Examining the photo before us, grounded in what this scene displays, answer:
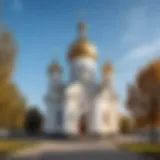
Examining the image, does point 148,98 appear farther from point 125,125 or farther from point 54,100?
point 54,100

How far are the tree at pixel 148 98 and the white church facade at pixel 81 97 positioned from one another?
568 centimetres

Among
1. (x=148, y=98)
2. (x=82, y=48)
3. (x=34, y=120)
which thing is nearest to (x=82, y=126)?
(x=34, y=120)

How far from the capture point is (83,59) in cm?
2442

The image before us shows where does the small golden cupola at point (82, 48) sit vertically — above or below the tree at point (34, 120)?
above

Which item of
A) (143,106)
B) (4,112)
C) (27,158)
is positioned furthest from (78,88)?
(27,158)

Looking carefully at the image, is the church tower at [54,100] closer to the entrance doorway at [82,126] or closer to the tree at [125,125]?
the entrance doorway at [82,126]

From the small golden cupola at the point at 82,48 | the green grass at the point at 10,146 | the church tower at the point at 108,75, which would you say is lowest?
the green grass at the point at 10,146

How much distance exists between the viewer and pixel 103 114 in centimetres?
2211

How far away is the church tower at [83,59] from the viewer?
79.2 feet

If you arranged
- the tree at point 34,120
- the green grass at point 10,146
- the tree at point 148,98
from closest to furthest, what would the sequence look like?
the green grass at point 10,146, the tree at point 148,98, the tree at point 34,120

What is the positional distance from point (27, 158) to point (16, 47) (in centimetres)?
365

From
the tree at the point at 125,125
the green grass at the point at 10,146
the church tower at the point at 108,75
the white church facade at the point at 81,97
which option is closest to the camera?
the green grass at the point at 10,146

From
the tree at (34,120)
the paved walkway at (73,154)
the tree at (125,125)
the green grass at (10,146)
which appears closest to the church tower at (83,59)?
the tree at (34,120)

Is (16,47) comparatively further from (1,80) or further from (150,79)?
(150,79)
